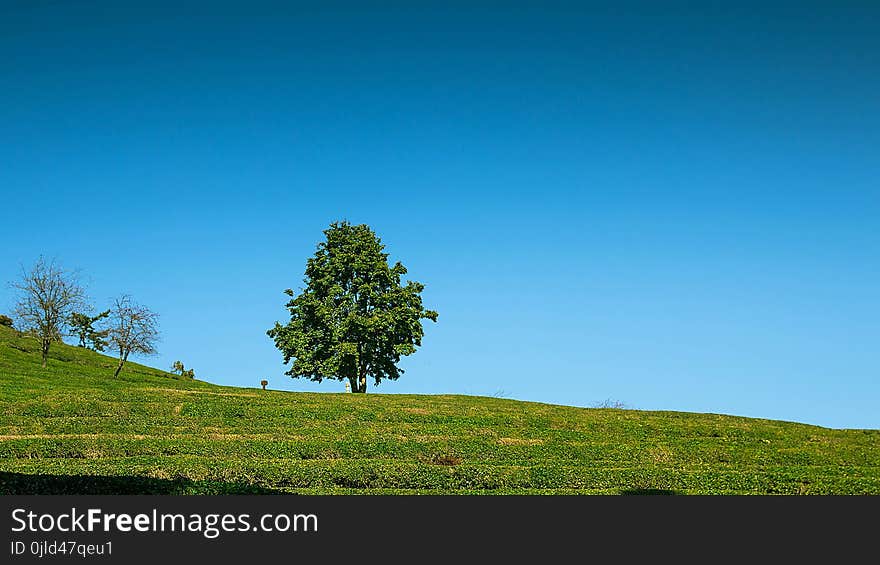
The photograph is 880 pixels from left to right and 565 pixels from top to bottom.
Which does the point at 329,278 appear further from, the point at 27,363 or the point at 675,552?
the point at 675,552

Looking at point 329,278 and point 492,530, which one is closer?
point 492,530

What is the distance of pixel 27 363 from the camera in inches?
1935

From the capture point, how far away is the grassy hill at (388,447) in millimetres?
17984

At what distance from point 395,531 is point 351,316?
1571 inches

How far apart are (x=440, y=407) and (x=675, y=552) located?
24.6 metres

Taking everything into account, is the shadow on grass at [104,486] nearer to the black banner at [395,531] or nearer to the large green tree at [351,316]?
the black banner at [395,531]

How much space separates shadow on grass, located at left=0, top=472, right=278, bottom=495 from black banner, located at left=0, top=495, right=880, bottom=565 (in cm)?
278

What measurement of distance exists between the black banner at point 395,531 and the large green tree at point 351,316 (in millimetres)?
37539

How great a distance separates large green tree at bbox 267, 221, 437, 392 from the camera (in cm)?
4991

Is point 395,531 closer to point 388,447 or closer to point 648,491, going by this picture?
point 648,491

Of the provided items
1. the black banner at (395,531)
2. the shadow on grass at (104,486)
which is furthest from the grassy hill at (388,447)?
the black banner at (395,531)

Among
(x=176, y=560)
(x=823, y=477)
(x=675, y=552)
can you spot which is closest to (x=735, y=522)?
(x=675, y=552)

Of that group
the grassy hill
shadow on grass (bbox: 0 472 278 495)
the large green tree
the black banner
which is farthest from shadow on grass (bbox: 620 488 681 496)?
the large green tree

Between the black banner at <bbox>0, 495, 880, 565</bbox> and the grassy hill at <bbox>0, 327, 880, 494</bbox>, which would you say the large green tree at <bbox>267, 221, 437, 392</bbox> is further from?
the black banner at <bbox>0, 495, 880, 565</bbox>
